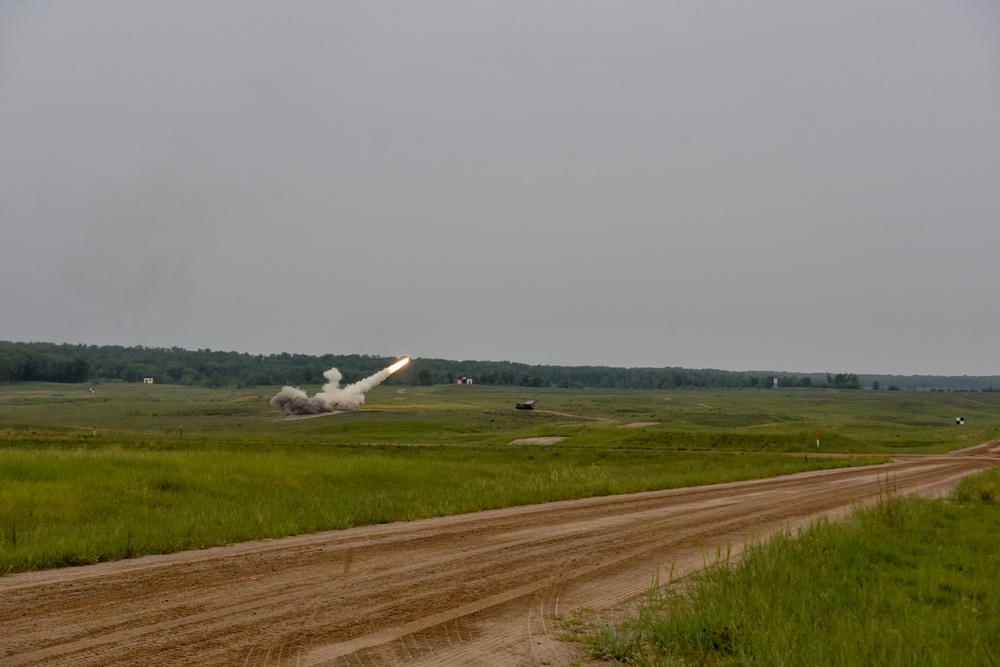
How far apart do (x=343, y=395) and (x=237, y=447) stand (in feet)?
213

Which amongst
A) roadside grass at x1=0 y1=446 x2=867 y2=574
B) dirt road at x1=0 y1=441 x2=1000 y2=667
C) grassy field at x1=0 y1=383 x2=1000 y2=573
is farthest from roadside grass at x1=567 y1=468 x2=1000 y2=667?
grassy field at x1=0 y1=383 x2=1000 y2=573

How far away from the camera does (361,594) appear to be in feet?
35.6

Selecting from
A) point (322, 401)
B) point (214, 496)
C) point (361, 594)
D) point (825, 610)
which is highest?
point (825, 610)

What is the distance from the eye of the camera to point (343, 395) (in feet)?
396

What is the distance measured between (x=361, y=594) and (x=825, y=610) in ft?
19.7

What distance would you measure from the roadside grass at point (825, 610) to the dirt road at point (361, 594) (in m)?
1.04

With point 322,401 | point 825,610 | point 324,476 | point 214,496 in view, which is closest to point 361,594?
point 825,610

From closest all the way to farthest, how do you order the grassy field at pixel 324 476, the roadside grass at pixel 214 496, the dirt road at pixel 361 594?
the dirt road at pixel 361 594, the roadside grass at pixel 214 496, the grassy field at pixel 324 476

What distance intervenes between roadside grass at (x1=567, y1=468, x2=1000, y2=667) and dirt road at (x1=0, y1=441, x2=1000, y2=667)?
1.04m

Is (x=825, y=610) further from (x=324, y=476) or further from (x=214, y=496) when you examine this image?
(x=324, y=476)

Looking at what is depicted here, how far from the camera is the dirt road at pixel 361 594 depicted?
27.4ft

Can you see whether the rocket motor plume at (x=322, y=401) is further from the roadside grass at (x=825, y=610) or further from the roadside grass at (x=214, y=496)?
the roadside grass at (x=825, y=610)

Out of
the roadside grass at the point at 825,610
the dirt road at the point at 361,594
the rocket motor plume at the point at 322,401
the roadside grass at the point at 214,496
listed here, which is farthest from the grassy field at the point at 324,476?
the rocket motor plume at the point at 322,401

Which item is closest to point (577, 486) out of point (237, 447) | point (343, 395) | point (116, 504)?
point (116, 504)
